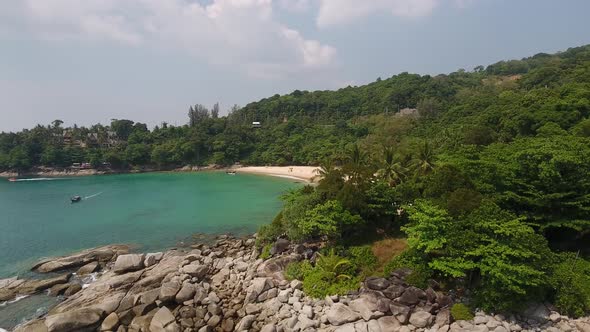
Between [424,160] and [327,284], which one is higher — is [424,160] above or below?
above

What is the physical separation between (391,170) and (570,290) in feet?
50.7

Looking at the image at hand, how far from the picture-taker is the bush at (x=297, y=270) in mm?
17758

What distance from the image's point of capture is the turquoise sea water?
98.2 ft

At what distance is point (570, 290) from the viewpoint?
13.0 meters

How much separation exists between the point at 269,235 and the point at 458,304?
12.5 meters

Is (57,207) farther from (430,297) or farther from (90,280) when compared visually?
(430,297)

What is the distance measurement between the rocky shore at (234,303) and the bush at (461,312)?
0.20 meters

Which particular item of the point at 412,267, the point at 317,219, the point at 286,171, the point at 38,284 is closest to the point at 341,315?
the point at 412,267

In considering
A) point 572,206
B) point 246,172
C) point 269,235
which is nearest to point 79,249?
point 269,235

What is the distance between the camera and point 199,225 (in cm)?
3434

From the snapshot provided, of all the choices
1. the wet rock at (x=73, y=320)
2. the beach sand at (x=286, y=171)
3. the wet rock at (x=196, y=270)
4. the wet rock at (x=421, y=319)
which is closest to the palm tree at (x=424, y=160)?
the wet rock at (x=421, y=319)

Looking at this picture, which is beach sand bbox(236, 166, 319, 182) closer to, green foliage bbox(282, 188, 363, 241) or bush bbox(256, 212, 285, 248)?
bush bbox(256, 212, 285, 248)

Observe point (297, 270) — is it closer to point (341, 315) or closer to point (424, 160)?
point (341, 315)

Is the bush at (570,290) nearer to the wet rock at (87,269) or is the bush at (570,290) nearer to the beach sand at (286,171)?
the wet rock at (87,269)
